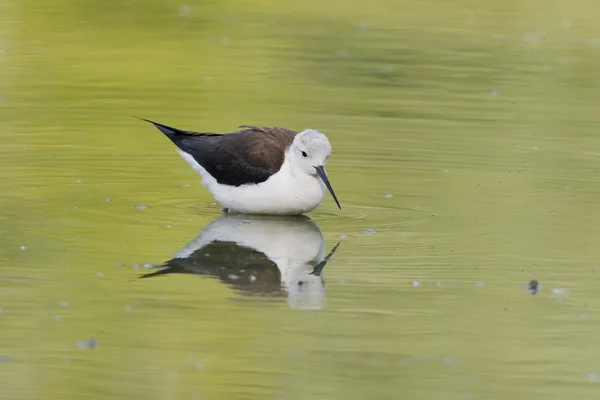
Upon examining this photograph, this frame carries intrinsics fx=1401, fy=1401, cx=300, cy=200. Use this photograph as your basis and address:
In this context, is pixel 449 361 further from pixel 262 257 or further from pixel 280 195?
pixel 280 195

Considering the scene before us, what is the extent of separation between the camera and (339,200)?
1006 centimetres

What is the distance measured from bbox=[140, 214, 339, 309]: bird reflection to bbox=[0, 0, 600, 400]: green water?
0.13 feet

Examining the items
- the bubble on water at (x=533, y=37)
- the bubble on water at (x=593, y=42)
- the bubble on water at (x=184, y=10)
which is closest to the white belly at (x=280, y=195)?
the bubble on water at (x=593, y=42)

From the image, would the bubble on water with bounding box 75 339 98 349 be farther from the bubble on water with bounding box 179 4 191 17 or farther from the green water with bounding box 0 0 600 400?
the bubble on water with bounding box 179 4 191 17

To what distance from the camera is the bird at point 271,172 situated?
9297mm

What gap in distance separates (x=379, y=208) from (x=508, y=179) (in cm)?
150

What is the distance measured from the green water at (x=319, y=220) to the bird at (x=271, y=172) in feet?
0.62

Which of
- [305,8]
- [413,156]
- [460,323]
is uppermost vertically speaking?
[460,323]

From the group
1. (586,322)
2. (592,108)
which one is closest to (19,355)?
(586,322)

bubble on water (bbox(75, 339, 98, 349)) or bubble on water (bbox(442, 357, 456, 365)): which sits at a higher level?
bubble on water (bbox(442, 357, 456, 365))

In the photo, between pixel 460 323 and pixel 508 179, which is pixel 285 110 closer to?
pixel 508 179

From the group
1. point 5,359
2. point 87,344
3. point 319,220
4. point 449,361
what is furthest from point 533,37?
point 5,359

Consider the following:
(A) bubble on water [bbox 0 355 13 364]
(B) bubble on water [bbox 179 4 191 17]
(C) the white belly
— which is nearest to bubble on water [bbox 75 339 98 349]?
(A) bubble on water [bbox 0 355 13 364]

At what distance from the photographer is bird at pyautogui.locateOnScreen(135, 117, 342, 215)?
9.30m
